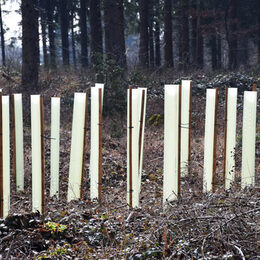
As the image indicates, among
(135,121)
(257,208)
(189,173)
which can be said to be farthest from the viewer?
(189,173)

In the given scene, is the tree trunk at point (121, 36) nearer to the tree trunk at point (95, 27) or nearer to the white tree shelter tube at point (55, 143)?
the tree trunk at point (95, 27)

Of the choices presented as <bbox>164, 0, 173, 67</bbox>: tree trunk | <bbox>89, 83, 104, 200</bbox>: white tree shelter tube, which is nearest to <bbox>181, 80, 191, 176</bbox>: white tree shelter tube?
<bbox>89, 83, 104, 200</bbox>: white tree shelter tube

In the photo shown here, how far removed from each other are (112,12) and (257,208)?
1121 cm

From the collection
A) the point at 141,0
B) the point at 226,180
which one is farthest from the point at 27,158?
the point at 141,0

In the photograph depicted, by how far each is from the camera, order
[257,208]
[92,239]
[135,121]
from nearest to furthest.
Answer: [257,208]
[92,239]
[135,121]

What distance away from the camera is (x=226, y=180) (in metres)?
6.25

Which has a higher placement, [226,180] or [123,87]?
[123,87]

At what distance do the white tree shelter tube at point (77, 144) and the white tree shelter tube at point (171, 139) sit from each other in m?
1.20

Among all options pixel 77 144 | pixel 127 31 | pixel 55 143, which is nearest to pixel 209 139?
pixel 77 144

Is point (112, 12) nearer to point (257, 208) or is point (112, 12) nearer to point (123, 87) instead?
point (123, 87)

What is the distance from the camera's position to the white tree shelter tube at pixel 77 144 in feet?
19.5

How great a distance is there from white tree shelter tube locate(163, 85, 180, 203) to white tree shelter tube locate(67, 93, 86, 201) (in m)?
1.20

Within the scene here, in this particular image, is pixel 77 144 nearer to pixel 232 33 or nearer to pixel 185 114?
pixel 185 114

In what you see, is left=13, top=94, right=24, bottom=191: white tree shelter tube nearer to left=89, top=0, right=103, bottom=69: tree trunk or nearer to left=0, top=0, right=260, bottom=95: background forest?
left=0, top=0, right=260, bottom=95: background forest
